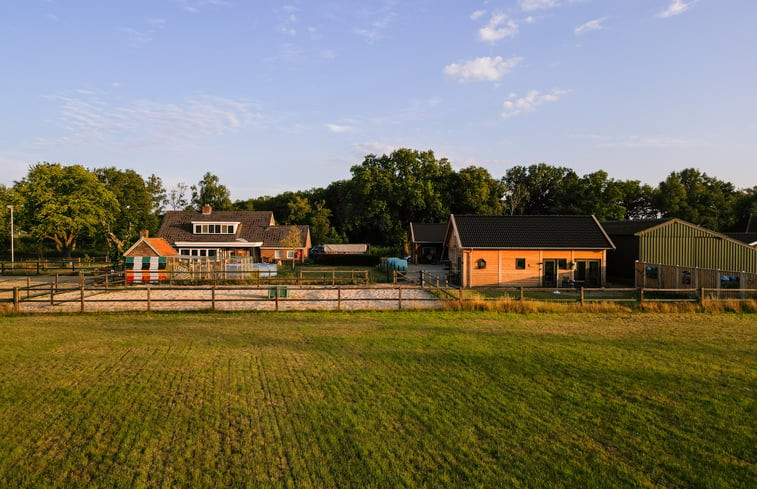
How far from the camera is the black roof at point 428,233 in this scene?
49.8 metres

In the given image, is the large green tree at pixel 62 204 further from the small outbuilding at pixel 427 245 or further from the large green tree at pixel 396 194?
the small outbuilding at pixel 427 245

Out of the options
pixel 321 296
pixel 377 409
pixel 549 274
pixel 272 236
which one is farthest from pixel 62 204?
pixel 377 409

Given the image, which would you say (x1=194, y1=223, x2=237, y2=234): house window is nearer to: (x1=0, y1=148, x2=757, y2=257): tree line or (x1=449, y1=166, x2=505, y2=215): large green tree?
(x1=0, y1=148, x2=757, y2=257): tree line

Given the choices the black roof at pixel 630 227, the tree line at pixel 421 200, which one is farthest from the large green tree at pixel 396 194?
the black roof at pixel 630 227


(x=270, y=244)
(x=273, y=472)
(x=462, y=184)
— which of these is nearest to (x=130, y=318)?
(x=273, y=472)

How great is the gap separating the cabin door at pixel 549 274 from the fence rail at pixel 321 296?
2.94 meters

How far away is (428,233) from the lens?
5116 cm

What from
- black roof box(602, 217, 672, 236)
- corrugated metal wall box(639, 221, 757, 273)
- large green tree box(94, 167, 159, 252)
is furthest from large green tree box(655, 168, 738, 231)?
large green tree box(94, 167, 159, 252)

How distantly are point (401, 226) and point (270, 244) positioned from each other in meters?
22.4

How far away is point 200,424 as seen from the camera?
730 cm

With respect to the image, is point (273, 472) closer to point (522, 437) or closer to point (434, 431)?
point (434, 431)

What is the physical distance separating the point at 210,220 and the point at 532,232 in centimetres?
3498

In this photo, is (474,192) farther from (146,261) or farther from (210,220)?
(146,261)

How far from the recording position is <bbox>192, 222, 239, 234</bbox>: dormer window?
49062 millimetres
